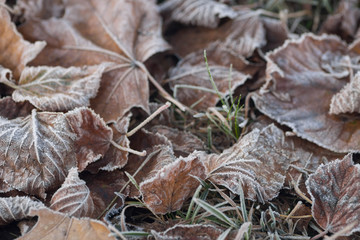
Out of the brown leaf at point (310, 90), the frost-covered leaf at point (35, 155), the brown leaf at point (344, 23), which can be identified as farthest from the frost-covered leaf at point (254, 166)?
the brown leaf at point (344, 23)

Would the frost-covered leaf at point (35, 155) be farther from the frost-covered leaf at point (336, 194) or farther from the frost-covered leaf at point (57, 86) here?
the frost-covered leaf at point (336, 194)

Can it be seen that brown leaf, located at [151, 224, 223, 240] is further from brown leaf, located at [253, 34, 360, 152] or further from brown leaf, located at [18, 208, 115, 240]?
brown leaf, located at [253, 34, 360, 152]

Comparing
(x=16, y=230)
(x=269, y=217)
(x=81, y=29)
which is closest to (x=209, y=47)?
(x=81, y=29)

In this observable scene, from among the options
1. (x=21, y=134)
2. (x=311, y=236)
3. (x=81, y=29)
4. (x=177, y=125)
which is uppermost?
(x=81, y=29)

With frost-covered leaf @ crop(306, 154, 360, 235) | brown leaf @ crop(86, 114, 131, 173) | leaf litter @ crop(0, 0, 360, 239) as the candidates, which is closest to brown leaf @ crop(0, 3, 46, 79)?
leaf litter @ crop(0, 0, 360, 239)

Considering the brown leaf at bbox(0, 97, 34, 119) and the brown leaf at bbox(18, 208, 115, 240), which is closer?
the brown leaf at bbox(18, 208, 115, 240)

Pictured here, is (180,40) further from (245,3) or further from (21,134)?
(21,134)

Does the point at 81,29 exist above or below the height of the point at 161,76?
above
